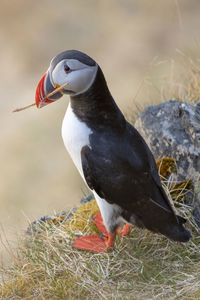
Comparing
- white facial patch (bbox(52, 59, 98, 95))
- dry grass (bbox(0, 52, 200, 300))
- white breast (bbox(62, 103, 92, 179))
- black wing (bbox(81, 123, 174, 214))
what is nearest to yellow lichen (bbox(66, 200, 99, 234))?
dry grass (bbox(0, 52, 200, 300))

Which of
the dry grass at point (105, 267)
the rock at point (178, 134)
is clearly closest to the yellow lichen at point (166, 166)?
the rock at point (178, 134)

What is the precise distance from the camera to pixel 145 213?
4.01 meters

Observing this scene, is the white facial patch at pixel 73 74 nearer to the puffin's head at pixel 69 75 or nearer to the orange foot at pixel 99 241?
the puffin's head at pixel 69 75

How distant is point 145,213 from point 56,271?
34.1 inches

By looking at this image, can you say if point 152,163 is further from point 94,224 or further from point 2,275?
point 2,275

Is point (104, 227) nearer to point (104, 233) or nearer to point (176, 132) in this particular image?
point (104, 233)

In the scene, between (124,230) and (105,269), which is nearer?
(105,269)

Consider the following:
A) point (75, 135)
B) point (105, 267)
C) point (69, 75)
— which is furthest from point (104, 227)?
point (69, 75)

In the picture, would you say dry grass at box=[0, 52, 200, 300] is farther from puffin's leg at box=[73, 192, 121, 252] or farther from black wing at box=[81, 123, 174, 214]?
black wing at box=[81, 123, 174, 214]

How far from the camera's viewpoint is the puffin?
3.79 metres

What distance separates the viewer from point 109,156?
387 cm

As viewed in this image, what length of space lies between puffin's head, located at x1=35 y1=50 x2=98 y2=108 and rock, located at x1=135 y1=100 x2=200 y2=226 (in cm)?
132

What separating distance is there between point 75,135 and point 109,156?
32 cm

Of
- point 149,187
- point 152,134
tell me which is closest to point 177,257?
point 149,187
